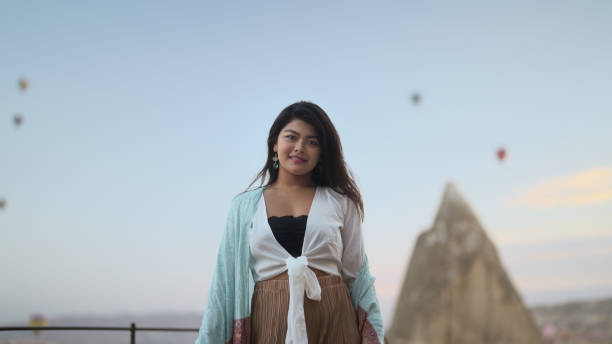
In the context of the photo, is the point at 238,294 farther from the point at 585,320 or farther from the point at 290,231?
the point at 585,320

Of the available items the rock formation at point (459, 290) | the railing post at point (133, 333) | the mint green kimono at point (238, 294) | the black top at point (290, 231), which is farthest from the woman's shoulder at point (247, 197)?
the rock formation at point (459, 290)

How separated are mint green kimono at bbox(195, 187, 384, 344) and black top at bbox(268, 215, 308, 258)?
144mm

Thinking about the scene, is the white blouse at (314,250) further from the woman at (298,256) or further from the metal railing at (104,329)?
the metal railing at (104,329)

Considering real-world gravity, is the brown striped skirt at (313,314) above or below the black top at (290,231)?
below

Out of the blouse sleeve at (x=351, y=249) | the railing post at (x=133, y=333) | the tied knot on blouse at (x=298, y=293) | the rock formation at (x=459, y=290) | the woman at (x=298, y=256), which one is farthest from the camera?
the rock formation at (x=459, y=290)

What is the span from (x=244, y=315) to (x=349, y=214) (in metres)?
0.64

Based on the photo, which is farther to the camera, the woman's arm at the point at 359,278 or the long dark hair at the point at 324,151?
the long dark hair at the point at 324,151

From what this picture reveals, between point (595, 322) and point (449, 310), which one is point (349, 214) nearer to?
point (449, 310)

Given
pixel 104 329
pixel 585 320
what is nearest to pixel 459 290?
pixel 585 320

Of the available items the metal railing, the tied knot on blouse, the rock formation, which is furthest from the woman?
the rock formation

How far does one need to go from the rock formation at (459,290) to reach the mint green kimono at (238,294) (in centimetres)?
1694

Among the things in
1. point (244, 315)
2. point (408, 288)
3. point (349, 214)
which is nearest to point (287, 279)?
point (244, 315)

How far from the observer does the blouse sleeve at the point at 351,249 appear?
2.21 meters

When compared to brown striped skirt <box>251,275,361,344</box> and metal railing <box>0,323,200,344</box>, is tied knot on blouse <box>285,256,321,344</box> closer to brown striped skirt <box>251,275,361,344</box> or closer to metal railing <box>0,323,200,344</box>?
brown striped skirt <box>251,275,361,344</box>
